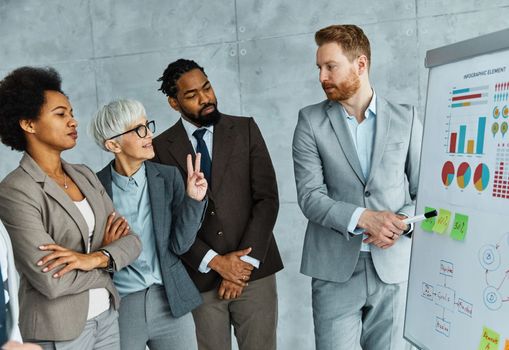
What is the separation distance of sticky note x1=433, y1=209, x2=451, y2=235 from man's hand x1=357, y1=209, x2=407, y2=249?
28 cm

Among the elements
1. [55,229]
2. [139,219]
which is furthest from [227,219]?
[55,229]

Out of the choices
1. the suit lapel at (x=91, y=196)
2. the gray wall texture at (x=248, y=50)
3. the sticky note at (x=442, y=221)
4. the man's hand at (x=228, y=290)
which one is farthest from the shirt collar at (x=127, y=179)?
the gray wall texture at (x=248, y=50)

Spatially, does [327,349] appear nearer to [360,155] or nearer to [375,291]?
[375,291]

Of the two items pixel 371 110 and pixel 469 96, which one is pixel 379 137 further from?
pixel 469 96

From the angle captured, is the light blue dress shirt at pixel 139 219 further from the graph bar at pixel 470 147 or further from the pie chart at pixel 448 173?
the graph bar at pixel 470 147

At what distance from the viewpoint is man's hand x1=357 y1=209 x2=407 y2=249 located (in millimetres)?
2383

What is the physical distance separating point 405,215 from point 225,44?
7.30 feet

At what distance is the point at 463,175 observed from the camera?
1.92 m

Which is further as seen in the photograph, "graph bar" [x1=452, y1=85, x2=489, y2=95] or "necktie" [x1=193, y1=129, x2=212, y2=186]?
"necktie" [x1=193, y1=129, x2=212, y2=186]

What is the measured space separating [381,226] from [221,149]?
34.9 inches

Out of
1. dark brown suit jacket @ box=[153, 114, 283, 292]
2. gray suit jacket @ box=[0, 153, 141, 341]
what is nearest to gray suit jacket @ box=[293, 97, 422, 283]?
dark brown suit jacket @ box=[153, 114, 283, 292]

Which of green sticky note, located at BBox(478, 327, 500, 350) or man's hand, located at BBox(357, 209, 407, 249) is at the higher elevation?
man's hand, located at BBox(357, 209, 407, 249)

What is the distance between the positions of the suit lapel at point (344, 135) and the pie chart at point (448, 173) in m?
0.59

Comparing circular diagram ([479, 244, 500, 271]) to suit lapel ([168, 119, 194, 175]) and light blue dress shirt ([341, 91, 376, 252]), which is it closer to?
light blue dress shirt ([341, 91, 376, 252])
